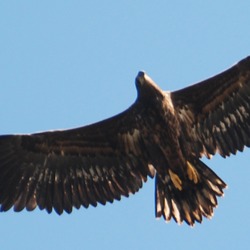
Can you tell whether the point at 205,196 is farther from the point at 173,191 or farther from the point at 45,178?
the point at 45,178

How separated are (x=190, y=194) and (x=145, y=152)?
943mm

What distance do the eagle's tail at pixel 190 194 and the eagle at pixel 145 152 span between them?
15 mm

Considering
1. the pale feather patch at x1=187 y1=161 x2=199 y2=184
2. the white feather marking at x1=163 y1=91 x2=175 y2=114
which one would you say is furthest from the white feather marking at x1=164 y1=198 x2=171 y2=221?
the white feather marking at x1=163 y1=91 x2=175 y2=114

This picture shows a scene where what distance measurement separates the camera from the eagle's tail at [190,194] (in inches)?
447

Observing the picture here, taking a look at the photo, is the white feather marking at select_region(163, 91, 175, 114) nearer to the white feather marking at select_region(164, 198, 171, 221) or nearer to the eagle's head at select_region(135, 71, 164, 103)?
the eagle's head at select_region(135, 71, 164, 103)

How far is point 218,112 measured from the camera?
11953mm

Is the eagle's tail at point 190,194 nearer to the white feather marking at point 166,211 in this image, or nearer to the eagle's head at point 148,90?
the white feather marking at point 166,211

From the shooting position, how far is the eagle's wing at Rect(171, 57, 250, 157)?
38.3ft

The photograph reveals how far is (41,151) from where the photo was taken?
39.5 ft

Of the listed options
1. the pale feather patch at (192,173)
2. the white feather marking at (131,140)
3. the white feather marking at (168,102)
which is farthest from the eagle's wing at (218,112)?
the white feather marking at (131,140)

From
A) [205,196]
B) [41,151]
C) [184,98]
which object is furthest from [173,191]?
[41,151]

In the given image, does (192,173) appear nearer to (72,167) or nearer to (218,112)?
(218,112)

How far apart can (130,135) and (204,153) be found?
117 centimetres

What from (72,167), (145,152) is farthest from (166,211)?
(72,167)
